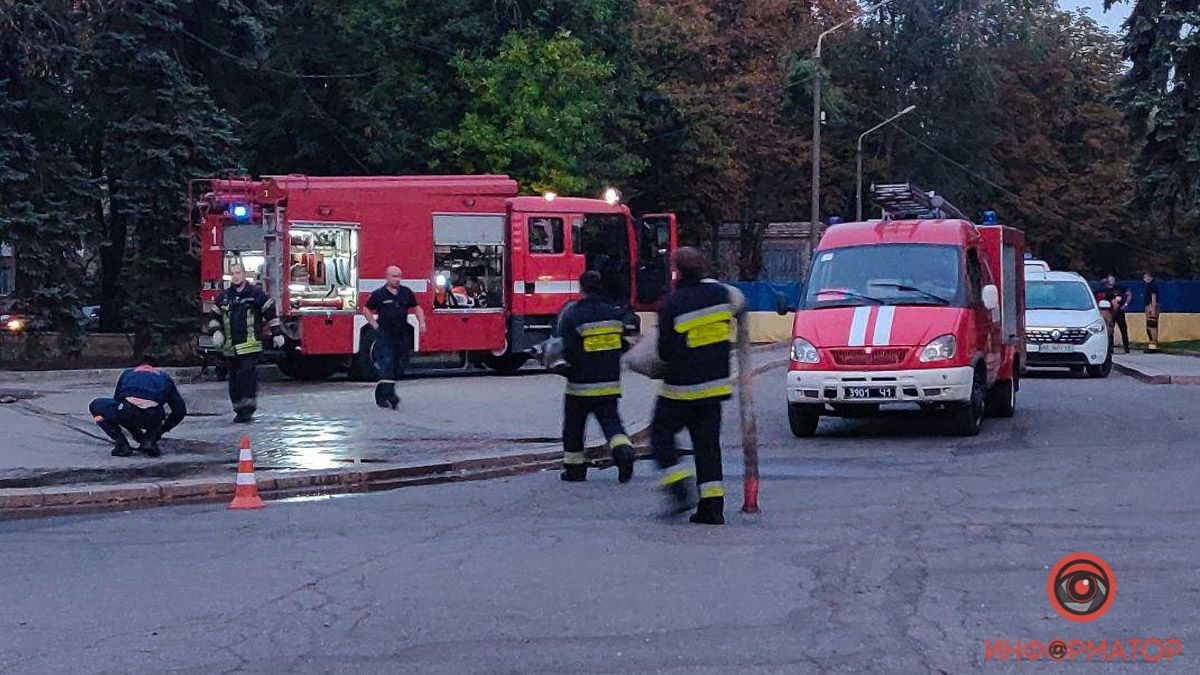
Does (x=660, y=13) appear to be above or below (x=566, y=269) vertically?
above

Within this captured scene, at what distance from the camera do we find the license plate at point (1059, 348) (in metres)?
25.5

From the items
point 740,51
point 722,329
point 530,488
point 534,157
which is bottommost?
point 530,488

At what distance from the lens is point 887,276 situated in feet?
53.6

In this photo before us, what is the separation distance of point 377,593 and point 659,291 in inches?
814

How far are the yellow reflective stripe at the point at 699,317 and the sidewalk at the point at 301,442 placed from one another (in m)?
4.06

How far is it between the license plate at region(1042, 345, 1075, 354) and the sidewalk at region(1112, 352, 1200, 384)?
1233 mm

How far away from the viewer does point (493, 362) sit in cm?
2692

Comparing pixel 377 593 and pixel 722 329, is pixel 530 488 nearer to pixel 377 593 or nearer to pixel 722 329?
pixel 722 329

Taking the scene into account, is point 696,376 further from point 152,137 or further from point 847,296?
point 152,137

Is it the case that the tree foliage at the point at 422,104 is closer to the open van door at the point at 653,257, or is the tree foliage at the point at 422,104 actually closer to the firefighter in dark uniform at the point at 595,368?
the open van door at the point at 653,257

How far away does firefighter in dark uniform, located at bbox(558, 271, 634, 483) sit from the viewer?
40.7 ft

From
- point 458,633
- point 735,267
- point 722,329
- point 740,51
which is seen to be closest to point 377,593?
point 458,633

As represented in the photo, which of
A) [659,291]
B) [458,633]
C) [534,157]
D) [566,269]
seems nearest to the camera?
[458,633]
